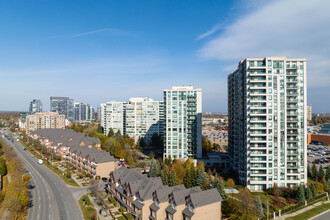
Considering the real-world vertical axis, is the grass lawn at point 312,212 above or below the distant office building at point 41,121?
below

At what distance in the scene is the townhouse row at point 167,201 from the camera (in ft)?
119

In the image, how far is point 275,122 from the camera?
5594 centimetres

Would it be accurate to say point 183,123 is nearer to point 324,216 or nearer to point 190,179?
point 190,179

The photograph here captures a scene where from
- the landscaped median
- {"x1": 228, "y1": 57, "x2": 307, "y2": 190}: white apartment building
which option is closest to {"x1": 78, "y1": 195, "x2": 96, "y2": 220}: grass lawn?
the landscaped median

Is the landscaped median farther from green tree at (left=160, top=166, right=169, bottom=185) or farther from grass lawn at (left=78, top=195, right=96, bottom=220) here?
green tree at (left=160, top=166, right=169, bottom=185)

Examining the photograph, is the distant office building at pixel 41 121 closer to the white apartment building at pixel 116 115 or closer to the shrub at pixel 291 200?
the white apartment building at pixel 116 115

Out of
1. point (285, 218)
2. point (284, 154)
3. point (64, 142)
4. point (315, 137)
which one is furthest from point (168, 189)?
point (315, 137)

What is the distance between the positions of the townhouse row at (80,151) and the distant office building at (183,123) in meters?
24.0

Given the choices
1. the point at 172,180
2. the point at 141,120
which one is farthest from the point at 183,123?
the point at 141,120

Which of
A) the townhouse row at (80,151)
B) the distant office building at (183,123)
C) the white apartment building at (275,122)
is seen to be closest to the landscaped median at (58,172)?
the townhouse row at (80,151)

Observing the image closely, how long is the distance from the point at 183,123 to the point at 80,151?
133 feet

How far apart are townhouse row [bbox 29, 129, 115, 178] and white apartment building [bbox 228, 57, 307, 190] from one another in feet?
146

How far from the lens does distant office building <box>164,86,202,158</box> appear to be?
259ft

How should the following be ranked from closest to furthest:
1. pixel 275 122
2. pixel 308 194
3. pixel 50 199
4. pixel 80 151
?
pixel 308 194
pixel 50 199
pixel 275 122
pixel 80 151
